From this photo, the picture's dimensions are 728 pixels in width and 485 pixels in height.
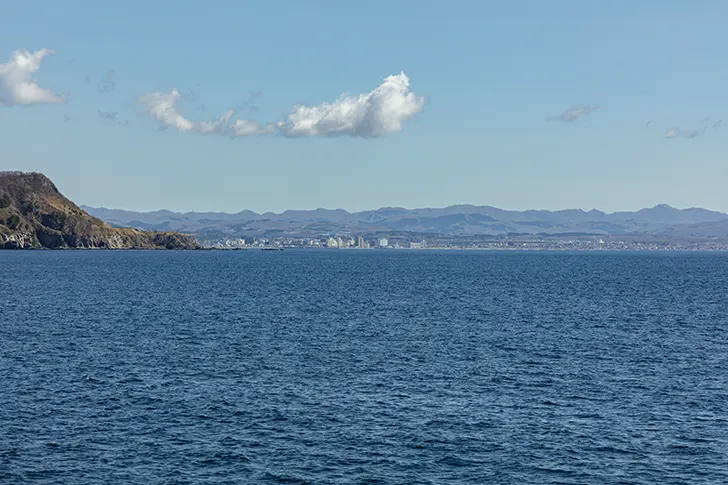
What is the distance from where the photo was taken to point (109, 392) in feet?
194

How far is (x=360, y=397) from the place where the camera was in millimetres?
58969

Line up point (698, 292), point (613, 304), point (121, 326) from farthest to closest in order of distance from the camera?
point (698, 292) → point (613, 304) → point (121, 326)

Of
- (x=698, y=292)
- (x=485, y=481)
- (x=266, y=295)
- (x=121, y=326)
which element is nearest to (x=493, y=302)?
(x=266, y=295)

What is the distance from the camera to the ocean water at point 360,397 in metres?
44.0

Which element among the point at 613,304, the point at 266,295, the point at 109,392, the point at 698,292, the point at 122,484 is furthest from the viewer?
the point at 698,292

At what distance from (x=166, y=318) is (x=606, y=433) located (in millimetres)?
70414

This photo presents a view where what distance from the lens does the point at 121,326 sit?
97.1 meters

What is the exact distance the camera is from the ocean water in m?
44.0

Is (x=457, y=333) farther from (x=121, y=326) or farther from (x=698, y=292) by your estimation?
(x=698, y=292)

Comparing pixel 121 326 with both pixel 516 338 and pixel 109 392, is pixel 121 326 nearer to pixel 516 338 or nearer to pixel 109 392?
pixel 109 392

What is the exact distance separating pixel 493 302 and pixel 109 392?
86.5m

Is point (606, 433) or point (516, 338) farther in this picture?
point (516, 338)

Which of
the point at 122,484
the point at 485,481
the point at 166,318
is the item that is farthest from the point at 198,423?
the point at 166,318

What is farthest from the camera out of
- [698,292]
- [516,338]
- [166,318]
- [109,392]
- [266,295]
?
[698,292]
